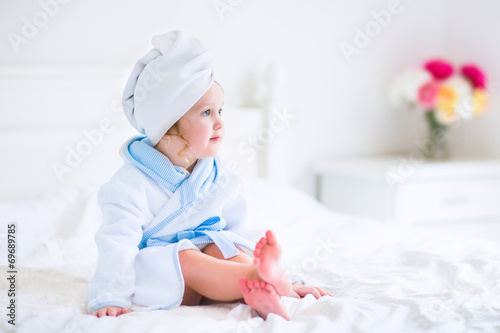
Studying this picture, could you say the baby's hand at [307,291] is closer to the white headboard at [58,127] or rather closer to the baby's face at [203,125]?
the baby's face at [203,125]

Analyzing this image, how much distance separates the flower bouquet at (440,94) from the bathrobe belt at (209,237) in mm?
1741

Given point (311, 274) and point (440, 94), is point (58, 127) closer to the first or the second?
point (311, 274)

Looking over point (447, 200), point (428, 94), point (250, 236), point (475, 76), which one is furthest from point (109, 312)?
point (475, 76)

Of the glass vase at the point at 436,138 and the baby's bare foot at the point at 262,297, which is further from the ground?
the glass vase at the point at 436,138

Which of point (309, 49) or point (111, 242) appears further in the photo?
point (309, 49)

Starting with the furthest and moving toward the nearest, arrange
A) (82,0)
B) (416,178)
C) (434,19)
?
(434,19) → (416,178) → (82,0)

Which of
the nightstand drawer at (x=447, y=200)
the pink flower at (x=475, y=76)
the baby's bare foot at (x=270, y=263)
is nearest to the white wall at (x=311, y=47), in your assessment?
the pink flower at (x=475, y=76)

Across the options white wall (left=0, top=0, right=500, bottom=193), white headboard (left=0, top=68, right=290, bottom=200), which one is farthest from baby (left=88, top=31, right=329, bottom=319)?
white wall (left=0, top=0, right=500, bottom=193)

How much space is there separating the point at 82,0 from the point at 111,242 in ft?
4.34

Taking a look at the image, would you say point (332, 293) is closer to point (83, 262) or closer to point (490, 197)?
point (83, 262)

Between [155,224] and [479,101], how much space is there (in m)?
2.04

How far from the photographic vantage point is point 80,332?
1.01 m

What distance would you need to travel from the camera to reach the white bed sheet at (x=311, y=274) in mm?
1033

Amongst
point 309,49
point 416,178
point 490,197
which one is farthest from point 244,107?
point 490,197
